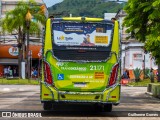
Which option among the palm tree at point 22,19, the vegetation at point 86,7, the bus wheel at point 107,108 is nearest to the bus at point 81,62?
the bus wheel at point 107,108

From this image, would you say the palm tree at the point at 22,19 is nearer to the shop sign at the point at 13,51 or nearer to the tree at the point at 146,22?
the shop sign at the point at 13,51

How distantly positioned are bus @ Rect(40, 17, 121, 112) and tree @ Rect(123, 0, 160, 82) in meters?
8.04

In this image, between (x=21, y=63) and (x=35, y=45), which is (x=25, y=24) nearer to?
(x=21, y=63)

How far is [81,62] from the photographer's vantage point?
60.3 ft

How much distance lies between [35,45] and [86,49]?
2356 inches

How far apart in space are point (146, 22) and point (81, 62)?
40.5 feet

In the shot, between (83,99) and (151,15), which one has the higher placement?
(151,15)

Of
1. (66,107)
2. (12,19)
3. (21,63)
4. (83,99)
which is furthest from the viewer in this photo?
(12,19)

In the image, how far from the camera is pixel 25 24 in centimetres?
6425

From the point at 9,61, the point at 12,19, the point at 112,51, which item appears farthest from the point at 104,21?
the point at 9,61

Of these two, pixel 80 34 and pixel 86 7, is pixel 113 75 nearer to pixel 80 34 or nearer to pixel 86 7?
pixel 80 34

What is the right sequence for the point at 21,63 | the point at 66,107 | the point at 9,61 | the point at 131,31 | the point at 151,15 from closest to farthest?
the point at 66,107
the point at 151,15
the point at 131,31
the point at 21,63
the point at 9,61

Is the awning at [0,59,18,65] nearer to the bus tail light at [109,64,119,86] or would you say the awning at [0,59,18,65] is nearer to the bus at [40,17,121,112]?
the bus at [40,17,121,112]

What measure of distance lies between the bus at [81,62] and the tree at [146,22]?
26.4ft
